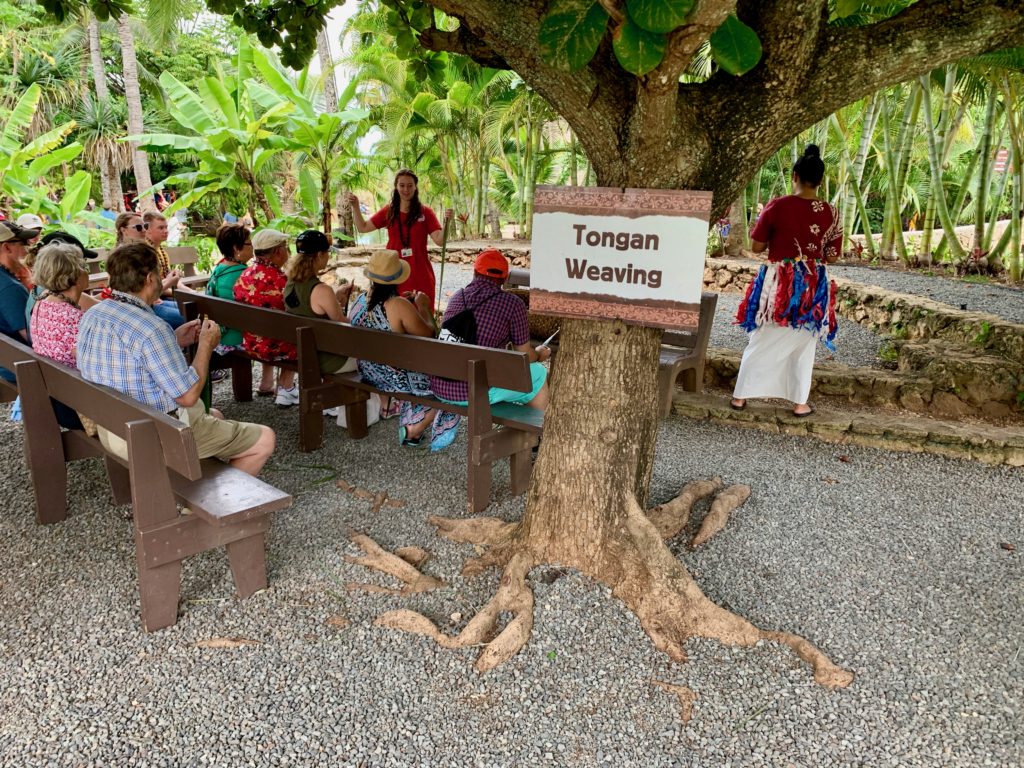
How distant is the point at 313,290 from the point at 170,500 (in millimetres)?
2289

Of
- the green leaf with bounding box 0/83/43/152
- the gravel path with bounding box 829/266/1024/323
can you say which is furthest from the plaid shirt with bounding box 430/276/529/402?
the green leaf with bounding box 0/83/43/152

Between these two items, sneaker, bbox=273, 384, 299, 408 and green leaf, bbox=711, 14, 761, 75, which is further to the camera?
sneaker, bbox=273, 384, 299, 408

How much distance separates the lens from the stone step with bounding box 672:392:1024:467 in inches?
181

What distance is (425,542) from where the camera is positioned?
341 centimetres

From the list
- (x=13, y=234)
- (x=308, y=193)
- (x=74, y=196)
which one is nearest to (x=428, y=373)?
(x=13, y=234)

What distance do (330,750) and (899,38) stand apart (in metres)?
2.89

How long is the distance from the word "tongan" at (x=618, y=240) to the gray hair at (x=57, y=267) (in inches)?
93.9

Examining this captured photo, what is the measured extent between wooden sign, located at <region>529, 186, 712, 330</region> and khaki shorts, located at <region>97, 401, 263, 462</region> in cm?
157

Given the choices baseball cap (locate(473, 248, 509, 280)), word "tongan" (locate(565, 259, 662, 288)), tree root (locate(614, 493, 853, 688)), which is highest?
word "tongan" (locate(565, 259, 662, 288))

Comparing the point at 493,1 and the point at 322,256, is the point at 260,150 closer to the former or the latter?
the point at 322,256

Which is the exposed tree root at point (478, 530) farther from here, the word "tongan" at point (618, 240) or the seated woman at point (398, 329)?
the word "tongan" at point (618, 240)

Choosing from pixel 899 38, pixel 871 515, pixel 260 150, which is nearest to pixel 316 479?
pixel 871 515

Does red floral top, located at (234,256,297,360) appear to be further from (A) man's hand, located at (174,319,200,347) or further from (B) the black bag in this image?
(B) the black bag

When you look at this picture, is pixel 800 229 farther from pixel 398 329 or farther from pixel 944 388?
pixel 398 329
